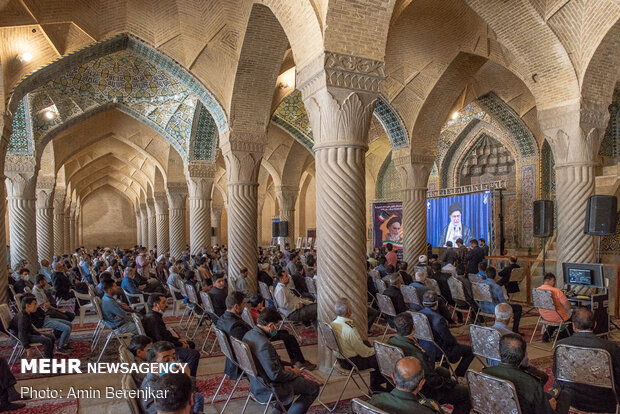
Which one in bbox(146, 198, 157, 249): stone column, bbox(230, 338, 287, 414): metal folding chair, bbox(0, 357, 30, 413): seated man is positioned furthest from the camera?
bbox(146, 198, 157, 249): stone column

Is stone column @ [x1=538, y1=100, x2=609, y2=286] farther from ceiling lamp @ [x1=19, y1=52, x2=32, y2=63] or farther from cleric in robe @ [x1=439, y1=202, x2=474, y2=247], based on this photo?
ceiling lamp @ [x1=19, y1=52, x2=32, y2=63]

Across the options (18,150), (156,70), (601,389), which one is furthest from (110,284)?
(18,150)

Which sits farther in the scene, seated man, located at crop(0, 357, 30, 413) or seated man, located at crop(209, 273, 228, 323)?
seated man, located at crop(209, 273, 228, 323)

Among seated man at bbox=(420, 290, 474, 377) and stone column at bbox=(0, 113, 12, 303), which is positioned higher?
stone column at bbox=(0, 113, 12, 303)

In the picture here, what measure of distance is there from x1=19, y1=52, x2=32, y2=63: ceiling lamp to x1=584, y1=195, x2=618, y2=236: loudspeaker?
8906 millimetres

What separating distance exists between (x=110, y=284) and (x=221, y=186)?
19945 millimetres

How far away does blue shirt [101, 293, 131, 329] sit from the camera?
5090 mm

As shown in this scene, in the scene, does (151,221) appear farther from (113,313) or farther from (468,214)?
(113,313)

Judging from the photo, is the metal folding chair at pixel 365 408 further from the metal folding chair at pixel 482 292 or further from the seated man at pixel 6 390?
the metal folding chair at pixel 482 292

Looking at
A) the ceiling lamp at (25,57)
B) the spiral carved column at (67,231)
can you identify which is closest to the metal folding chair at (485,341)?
the ceiling lamp at (25,57)

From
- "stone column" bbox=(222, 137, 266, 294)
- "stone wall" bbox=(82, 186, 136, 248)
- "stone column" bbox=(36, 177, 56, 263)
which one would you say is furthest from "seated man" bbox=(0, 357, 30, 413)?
"stone wall" bbox=(82, 186, 136, 248)

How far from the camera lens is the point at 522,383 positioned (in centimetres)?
252

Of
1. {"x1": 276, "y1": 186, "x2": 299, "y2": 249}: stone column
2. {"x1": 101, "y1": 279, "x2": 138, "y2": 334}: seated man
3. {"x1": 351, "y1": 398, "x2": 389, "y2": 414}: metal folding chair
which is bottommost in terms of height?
{"x1": 101, "y1": 279, "x2": 138, "y2": 334}: seated man

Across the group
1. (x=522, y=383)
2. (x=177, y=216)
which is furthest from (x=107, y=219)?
(x=522, y=383)
